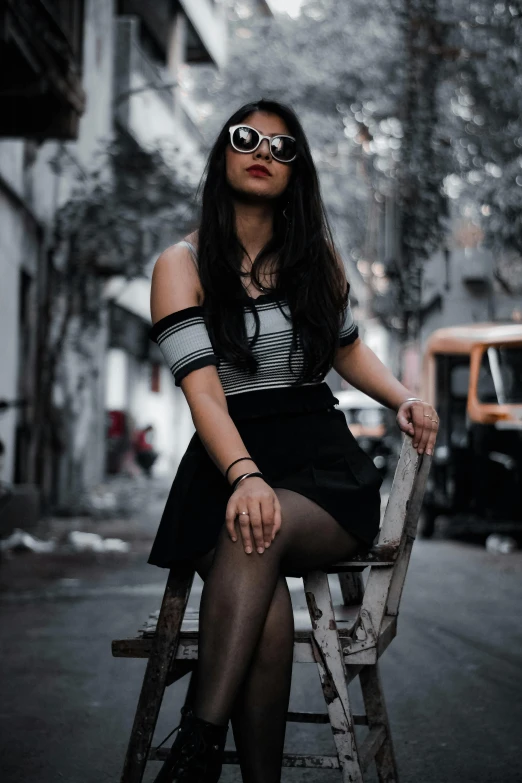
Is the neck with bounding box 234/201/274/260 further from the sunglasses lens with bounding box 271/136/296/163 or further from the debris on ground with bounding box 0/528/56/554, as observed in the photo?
the debris on ground with bounding box 0/528/56/554

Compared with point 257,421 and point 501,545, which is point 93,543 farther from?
point 257,421

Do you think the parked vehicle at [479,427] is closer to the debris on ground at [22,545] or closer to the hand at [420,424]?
the debris on ground at [22,545]

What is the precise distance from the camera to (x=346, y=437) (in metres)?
3.12

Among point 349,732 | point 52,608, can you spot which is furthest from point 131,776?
point 52,608

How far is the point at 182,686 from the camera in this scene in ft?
17.4

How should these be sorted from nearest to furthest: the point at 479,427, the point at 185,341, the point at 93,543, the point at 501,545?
1. the point at 185,341
2. the point at 93,543
3. the point at 501,545
4. the point at 479,427

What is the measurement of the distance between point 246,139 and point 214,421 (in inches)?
31.2

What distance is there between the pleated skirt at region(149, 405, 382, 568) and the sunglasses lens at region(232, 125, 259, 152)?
713mm

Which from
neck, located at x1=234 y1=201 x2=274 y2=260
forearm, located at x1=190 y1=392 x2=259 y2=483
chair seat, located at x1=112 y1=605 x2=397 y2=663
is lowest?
chair seat, located at x1=112 y1=605 x2=397 y2=663

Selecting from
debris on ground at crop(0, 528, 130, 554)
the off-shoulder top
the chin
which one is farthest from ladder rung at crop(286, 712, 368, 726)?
debris on ground at crop(0, 528, 130, 554)

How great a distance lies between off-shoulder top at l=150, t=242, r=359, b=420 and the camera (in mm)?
2959

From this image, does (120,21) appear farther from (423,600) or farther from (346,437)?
(346,437)

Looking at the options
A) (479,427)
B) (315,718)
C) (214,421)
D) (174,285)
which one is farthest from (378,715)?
(479,427)

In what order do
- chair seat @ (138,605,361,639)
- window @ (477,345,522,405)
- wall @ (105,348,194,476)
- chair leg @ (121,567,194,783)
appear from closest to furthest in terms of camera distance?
chair leg @ (121,567,194,783) < chair seat @ (138,605,361,639) < window @ (477,345,522,405) < wall @ (105,348,194,476)
